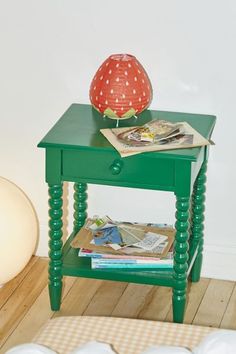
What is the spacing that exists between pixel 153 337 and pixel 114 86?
1031 millimetres

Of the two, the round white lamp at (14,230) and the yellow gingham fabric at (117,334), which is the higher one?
the yellow gingham fabric at (117,334)

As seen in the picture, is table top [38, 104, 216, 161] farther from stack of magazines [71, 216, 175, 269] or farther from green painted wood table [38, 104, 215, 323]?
stack of magazines [71, 216, 175, 269]

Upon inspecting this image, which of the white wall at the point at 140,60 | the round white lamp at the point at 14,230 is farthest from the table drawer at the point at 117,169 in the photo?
the white wall at the point at 140,60

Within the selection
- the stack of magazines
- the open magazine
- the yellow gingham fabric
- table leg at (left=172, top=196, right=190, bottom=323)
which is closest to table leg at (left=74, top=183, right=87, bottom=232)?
the stack of magazines

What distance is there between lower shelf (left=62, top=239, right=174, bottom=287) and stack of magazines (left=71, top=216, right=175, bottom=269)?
2cm

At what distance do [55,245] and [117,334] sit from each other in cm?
88

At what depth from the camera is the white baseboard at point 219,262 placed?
3.07 m

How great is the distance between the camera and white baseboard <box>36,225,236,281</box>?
3068 mm

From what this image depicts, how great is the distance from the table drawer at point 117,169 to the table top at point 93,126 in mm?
33

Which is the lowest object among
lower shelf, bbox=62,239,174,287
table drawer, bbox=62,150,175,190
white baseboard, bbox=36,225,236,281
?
white baseboard, bbox=36,225,236,281

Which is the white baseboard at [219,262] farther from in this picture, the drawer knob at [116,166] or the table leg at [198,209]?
the drawer knob at [116,166]

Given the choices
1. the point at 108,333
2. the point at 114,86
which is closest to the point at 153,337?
the point at 108,333

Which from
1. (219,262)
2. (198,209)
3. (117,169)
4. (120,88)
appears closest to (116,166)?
(117,169)

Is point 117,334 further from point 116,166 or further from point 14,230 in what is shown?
point 14,230
